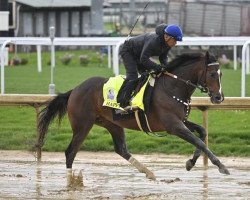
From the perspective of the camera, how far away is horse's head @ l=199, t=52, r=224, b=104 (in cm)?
1030

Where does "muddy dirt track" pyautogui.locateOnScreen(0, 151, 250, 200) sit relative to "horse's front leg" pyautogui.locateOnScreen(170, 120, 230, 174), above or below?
below

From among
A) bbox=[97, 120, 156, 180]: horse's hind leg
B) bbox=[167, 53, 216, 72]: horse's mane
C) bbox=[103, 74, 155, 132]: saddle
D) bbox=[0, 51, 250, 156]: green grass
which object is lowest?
bbox=[0, 51, 250, 156]: green grass

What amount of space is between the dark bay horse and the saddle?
68mm

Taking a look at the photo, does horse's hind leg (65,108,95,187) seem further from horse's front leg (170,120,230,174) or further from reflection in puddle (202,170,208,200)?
reflection in puddle (202,170,208,200)

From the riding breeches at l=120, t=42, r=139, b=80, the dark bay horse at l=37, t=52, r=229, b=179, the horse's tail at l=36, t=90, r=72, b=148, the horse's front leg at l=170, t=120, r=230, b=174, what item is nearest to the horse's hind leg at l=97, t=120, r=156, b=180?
the dark bay horse at l=37, t=52, r=229, b=179

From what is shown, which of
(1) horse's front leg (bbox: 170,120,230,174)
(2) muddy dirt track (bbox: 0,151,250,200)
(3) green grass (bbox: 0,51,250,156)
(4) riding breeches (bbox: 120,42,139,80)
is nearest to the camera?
(2) muddy dirt track (bbox: 0,151,250,200)

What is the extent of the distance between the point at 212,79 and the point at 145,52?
88cm

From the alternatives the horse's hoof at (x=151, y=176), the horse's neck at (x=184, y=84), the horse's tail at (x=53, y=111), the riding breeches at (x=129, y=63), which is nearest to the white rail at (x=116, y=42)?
the horse's tail at (x=53, y=111)

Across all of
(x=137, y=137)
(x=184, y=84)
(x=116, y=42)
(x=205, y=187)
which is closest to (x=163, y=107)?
(x=184, y=84)

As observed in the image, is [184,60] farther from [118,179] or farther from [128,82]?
[118,179]

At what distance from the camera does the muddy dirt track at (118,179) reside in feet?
32.2

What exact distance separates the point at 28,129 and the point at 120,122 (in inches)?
173

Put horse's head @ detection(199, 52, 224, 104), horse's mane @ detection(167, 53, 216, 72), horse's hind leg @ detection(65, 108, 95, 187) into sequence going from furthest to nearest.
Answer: horse's hind leg @ detection(65, 108, 95, 187) → horse's mane @ detection(167, 53, 216, 72) → horse's head @ detection(199, 52, 224, 104)

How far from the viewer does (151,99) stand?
10.8 meters
